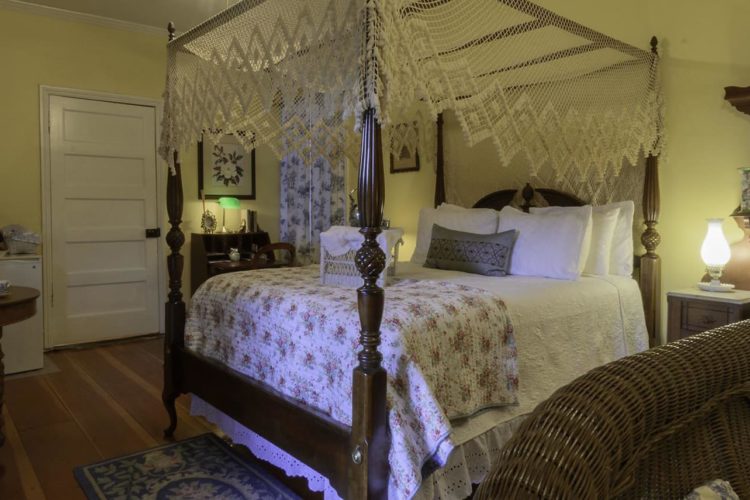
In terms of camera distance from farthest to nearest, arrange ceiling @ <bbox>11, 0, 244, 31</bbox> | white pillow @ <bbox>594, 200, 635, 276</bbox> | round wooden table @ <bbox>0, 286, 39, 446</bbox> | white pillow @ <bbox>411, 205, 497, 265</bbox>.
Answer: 1. ceiling @ <bbox>11, 0, 244, 31</bbox>
2. white pillow @ <bbox>411, 205, 497, 265</bbox>
3. white pillow @ <bbox>594, 200, 635, 276</bbox>
4. round wooden table @ <bbox>0, 286, 39, 446</bbox>

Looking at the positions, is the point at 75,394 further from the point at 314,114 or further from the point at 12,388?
the point at 314,114

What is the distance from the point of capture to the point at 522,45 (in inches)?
110

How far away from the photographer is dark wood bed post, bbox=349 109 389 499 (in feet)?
5.63

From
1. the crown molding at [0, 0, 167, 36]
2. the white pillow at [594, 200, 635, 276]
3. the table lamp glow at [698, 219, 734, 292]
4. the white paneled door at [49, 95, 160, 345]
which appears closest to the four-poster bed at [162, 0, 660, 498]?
the white pillow at [594, 200, 635, 276]

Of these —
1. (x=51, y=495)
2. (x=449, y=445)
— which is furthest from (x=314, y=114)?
(x=51, y=495)

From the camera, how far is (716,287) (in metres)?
2.95

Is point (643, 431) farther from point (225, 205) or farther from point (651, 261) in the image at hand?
point (225, 205)

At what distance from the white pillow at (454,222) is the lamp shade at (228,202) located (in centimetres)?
201

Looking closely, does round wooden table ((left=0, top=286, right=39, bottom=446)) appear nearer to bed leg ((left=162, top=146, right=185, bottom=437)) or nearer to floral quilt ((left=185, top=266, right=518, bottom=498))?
bed leg ((left=162, top=146, right=185, bottom=437))

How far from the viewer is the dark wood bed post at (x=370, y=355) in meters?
1.71

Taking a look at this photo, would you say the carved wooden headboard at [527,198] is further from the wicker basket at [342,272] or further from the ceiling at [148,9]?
the ceiling at [148,9]

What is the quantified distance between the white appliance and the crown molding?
195 centimetres

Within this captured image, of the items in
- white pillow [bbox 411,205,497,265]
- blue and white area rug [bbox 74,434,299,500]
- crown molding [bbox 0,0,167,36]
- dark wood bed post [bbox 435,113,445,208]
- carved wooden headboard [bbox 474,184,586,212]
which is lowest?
blue and white area rug [bbox 74,434,299,500]

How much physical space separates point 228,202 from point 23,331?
6.49 feet
